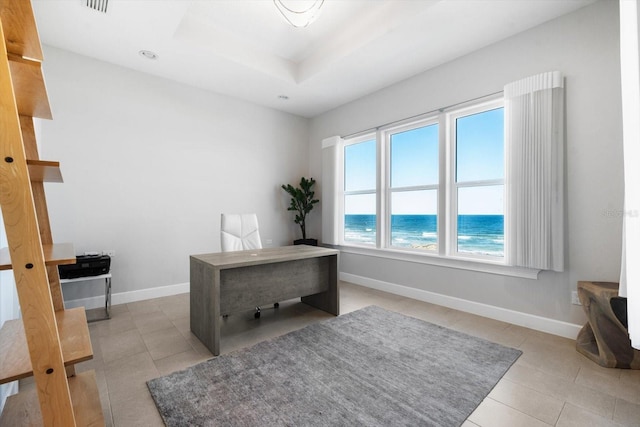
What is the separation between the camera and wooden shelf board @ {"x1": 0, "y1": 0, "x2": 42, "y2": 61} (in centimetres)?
80

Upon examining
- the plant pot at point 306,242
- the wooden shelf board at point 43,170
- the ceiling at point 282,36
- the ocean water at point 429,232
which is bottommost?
the plant pot at point 306,242

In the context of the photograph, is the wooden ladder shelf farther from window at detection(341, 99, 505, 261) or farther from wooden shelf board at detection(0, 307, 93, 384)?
window at detection(341, 99, 505, 261)

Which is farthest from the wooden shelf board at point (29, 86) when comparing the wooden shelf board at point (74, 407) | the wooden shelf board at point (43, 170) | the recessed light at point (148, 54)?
the recessed light at point (148, 54)

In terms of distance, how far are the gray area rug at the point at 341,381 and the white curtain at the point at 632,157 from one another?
3.02 feet

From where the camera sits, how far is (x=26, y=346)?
101 centimetres

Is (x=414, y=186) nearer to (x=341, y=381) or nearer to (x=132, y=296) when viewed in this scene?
(x=341, y=381)

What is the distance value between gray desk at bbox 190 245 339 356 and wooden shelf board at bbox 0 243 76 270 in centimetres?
107

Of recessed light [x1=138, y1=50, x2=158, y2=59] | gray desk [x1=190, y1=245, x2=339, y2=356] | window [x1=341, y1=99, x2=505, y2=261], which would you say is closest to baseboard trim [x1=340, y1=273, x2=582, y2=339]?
window [x1=341, y1=99, x2=505, y2=261]

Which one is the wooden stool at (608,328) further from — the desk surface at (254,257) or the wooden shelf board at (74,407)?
the wooden shelf board at (74,407)

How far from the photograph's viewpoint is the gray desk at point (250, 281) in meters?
2.20

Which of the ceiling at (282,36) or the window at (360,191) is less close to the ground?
the ceiling at (282,36)

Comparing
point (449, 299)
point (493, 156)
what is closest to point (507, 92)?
point (493, 156)

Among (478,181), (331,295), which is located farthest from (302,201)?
(478,181)

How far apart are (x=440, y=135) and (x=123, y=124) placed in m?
3.78
